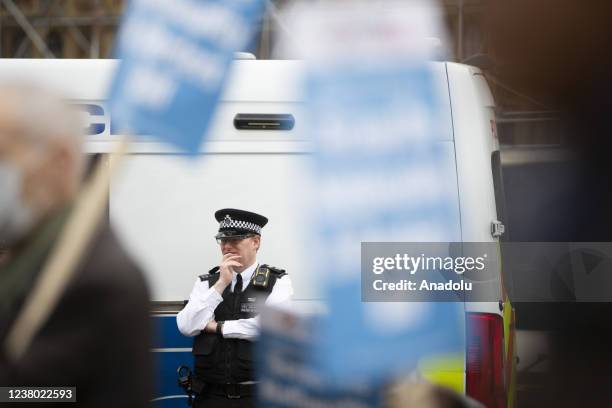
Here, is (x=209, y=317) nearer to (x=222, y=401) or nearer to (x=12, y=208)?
(x=222, y=401)

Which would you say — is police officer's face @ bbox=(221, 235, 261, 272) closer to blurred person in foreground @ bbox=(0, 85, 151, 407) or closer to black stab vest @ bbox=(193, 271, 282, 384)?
black stab vest @ bbox=(193, 271, 282, 384)

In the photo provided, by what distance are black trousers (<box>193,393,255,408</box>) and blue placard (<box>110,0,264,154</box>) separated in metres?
2.33

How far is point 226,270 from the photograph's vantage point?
13.2 ft

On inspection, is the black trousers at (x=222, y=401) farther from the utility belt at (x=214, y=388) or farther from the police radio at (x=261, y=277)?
the police radio at (x=261, y=277)

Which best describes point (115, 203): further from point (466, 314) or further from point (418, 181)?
point (418, 181)

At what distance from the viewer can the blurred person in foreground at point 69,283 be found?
1699 millimetres

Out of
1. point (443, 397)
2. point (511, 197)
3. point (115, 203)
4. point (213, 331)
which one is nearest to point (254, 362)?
point (213, 331)

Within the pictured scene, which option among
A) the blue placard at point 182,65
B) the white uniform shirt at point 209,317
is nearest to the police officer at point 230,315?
the white uniform shirt at point 209,317

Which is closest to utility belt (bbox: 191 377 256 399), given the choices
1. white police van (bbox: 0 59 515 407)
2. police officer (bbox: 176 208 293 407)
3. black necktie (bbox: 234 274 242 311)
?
police officer (bbox: 176 208 293 407)

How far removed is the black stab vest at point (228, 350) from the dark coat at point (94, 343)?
7.32 feet

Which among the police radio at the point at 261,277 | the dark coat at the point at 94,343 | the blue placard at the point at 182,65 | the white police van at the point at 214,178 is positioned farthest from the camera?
the white police van at the point at 214,178

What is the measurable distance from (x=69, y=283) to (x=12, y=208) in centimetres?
18

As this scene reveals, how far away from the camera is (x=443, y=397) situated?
1.86 m

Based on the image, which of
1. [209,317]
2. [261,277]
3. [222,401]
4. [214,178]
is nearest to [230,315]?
[209,317]
